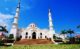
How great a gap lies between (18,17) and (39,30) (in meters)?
7.38

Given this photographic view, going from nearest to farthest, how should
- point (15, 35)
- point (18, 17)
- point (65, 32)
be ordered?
point (15, 35) → point (18, 17) → point (65, 32)

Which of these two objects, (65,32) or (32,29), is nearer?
(32,29)

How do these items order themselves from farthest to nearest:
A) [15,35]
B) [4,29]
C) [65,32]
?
[65,32], [15,35], [4,29]

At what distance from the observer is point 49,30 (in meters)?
50.1

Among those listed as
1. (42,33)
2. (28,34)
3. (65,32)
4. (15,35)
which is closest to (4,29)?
(15,35)

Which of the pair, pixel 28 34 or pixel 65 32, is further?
pixel 65 32

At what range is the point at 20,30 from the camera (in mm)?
48875

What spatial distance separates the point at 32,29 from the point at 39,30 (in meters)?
2.07

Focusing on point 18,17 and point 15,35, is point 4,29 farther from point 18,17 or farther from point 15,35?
point 18,17

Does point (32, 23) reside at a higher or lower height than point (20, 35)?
higher

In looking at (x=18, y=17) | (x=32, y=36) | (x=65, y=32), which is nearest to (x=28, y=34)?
(x=32, y=36)

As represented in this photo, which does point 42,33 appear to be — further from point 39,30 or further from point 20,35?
point 20,35

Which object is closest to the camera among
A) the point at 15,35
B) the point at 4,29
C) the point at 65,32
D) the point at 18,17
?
the point at 4,29

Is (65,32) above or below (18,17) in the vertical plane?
below
